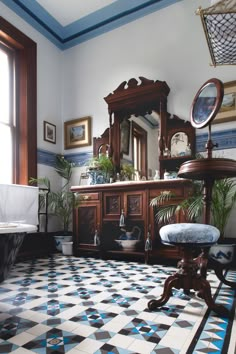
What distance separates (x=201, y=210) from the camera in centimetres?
277

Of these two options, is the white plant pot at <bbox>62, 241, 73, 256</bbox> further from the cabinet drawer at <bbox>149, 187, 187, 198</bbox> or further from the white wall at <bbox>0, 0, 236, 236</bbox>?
the cabinet drawer at <bbox>149, 187, 187, 198</bbox>

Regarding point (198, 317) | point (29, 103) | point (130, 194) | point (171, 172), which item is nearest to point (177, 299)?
point (198, 317)

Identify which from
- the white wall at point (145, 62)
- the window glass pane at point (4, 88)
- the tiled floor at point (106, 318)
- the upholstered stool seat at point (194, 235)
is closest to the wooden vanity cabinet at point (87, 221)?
the tiled floor at point (106, 318)

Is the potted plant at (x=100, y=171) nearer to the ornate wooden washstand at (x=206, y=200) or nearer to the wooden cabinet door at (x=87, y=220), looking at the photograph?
the wooden cabinet door at (x=87, y=220)

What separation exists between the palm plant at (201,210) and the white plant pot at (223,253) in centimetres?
18

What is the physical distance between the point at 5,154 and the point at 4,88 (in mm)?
970

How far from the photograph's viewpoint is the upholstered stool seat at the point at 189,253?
5.49ft

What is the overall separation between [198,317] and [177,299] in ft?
1.07

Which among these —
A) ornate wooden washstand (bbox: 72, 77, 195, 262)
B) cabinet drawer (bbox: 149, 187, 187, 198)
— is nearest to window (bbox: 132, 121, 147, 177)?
ornate wooden washstand (bbox: 72, 77, 195, 262)

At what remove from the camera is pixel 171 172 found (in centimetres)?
356

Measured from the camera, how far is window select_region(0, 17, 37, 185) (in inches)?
156

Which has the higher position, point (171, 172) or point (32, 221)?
point (171, 172)

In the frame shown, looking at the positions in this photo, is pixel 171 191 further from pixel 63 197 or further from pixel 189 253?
pixel 63 197

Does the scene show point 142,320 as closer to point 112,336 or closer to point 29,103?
point 112,336
